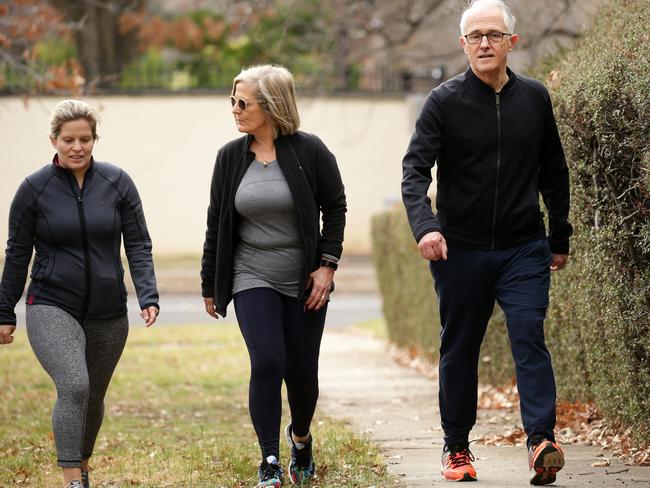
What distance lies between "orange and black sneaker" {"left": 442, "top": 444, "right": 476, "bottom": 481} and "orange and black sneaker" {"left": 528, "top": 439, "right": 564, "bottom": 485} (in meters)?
0.39

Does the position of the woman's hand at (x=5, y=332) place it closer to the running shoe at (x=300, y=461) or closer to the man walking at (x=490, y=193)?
the running shoe at (x=300, y=461)

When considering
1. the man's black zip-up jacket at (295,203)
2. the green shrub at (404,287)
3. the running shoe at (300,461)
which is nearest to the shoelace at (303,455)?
the running shoe at (300,461)

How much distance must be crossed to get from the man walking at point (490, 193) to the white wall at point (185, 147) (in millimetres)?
18924

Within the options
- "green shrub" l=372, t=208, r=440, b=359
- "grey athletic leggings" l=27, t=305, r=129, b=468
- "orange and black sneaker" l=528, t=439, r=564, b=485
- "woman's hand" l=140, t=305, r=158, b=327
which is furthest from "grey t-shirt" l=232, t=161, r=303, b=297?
"green shrub" l=372, t=208, r=440, b=359

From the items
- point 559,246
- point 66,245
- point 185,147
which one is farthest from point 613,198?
point 185,147

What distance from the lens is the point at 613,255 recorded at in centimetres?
551

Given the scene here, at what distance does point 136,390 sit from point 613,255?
231 inches

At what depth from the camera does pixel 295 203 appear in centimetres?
527

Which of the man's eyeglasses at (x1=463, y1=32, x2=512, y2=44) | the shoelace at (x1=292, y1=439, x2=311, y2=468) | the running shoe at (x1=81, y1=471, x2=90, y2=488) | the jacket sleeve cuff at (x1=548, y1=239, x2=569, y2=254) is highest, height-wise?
the man's eyeglasses at (x1=463, y1=32, x2=512, y2=44)

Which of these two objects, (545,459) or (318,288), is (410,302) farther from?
(545,459)

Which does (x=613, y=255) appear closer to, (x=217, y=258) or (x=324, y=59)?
(x=217, y=258)

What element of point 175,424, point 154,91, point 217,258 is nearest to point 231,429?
point 175,424

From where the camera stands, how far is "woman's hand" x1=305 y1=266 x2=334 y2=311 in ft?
17.4

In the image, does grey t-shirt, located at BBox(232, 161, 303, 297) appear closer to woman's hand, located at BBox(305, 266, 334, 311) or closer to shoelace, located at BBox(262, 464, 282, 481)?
woman's hand, located at BBox(305, 266, 334, 311)
